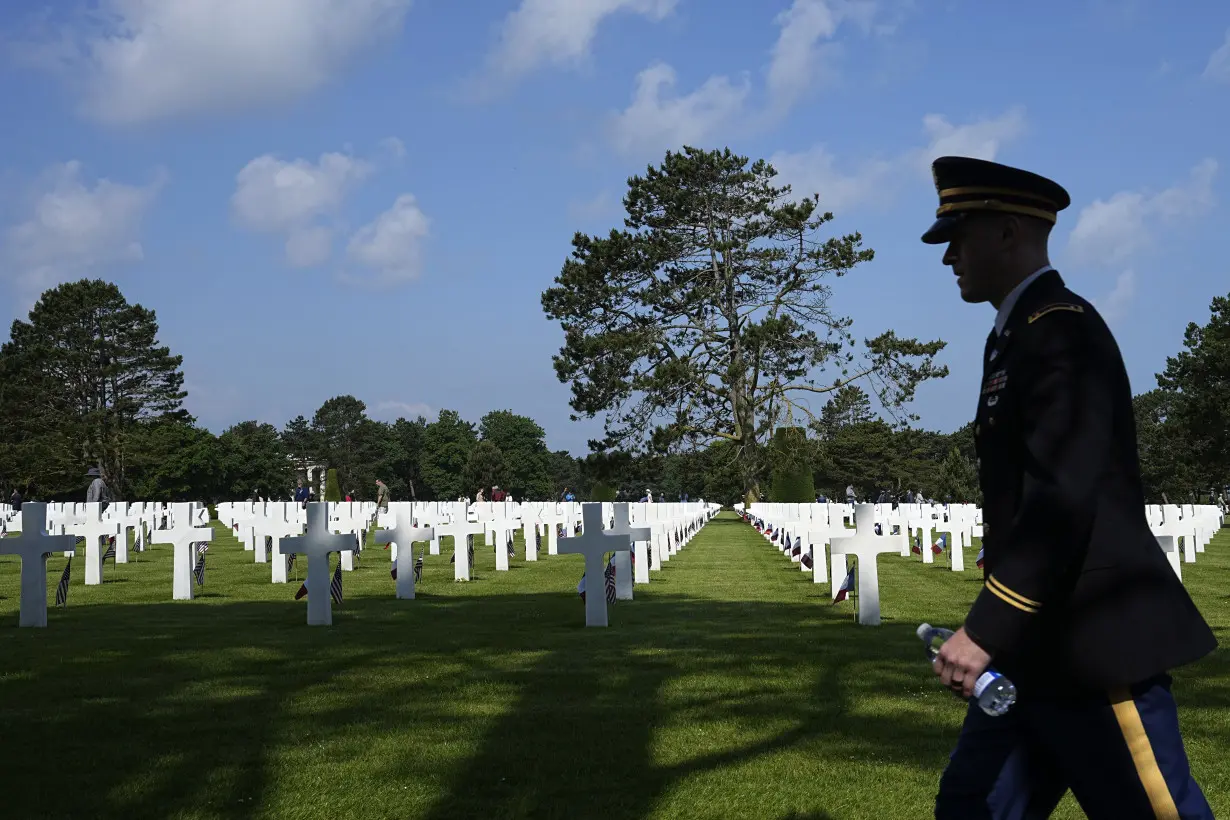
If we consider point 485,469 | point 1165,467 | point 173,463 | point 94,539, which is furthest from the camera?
point 485,469

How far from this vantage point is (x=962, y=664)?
8.89 ft

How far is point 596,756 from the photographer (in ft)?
20.4

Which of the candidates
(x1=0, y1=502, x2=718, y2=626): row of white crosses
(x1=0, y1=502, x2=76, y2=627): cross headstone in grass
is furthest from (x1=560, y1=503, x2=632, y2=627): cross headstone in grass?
(x1=0, y1=502, x2=76, y2=627): cross headstone in grass

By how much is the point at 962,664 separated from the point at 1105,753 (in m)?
0.35

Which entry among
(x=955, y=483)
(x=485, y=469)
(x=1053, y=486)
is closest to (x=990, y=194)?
(x=1053, y=486)

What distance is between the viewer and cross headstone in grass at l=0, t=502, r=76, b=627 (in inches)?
467

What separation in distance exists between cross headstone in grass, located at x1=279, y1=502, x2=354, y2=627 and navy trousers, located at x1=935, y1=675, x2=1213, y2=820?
31.8 ft

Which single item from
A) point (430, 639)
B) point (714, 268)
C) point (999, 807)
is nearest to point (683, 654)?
point (430, 639)

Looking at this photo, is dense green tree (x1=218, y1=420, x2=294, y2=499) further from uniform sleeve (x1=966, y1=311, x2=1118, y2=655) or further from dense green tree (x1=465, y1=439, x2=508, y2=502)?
uniform sleeve (x1=966, y1=311, x2=1118, y2=655)

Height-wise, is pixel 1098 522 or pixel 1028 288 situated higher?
pixel 1028 288

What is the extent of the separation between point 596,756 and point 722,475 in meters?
53.9

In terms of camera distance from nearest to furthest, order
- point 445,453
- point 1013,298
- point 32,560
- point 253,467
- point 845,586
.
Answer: point 1013,298 < point 32,560 < point 845,586 < point 253,467 < point 445,453

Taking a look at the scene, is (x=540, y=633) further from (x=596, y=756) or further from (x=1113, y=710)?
(x=1113, y=710)

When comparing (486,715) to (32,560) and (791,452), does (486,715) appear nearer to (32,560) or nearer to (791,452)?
(32,560)
